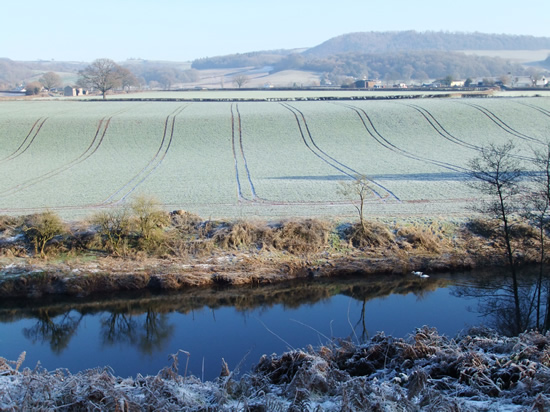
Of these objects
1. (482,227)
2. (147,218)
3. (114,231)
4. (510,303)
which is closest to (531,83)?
(482,227)

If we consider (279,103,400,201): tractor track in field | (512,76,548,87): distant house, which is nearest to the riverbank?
(279,103,400,201): tractor track in field

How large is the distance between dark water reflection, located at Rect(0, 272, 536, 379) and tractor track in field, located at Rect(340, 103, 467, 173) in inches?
736

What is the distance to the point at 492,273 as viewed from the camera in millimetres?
24438

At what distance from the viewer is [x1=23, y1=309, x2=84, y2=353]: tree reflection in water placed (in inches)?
755

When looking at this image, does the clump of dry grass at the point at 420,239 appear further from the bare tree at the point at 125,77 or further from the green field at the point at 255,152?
the bare tree at the point at 125,77

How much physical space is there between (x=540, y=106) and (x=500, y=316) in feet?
167

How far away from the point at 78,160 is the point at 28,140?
9.75 metres

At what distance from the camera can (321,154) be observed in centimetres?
4781

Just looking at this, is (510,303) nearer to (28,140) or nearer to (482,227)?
(482,227)

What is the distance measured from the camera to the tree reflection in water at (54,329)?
19172 millimetres

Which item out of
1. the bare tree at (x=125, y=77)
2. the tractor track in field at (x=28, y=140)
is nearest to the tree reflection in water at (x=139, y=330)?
the tractor track in field at (x=28, y=140)

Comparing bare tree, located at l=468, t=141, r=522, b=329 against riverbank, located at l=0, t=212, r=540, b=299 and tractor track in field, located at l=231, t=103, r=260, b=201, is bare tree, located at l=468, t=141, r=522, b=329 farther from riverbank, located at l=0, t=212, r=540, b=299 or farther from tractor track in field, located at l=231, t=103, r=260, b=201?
tractor track in field, located at l=231, t=103, r=260, b=201

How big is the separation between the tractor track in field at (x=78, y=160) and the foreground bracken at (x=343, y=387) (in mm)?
26728

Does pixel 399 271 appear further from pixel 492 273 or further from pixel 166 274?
pixel 166 274
